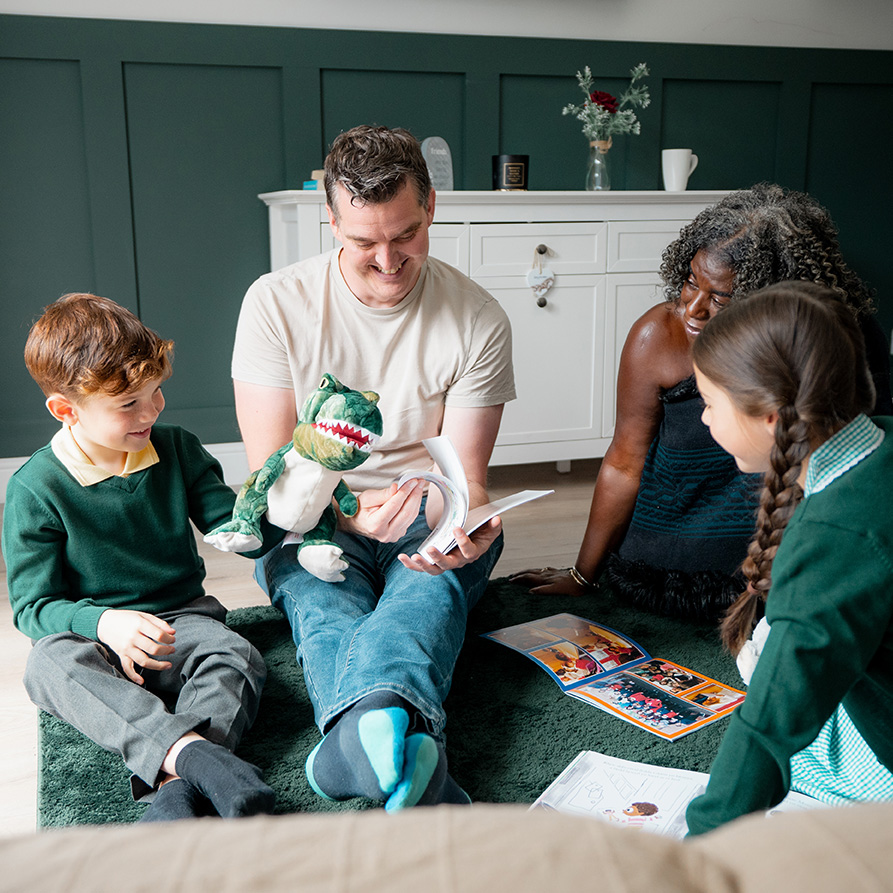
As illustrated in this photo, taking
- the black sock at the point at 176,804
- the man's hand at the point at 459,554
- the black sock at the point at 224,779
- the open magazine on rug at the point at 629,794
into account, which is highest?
the man's hand at the point at 459,554

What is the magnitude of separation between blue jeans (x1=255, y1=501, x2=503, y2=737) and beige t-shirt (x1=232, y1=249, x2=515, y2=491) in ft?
0.55

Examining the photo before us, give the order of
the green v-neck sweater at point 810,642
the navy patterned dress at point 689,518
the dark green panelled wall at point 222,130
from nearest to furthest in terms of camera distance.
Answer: the green v-neck sweater at point 810,642 < the navy patterned dress at point 689,518 < the dark green panelled wall at point 222,130

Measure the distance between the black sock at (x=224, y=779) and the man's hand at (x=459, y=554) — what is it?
14.8 inches

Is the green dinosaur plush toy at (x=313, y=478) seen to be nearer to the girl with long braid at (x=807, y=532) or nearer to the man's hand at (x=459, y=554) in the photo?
the man's hand at (x=459, y=554)

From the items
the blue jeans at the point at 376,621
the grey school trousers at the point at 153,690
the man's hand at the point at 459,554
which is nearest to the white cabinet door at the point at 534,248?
the blue jeans at the point at 376,621

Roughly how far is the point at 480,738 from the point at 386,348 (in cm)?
71

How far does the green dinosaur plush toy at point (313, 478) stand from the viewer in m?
1.30

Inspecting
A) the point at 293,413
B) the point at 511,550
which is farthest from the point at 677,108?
the point at 293,413

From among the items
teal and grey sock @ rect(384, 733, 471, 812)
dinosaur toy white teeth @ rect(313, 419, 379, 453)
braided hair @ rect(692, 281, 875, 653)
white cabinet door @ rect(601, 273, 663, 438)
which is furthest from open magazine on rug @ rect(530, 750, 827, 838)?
white cabinet door @ rect(601, 273, 663, 438)

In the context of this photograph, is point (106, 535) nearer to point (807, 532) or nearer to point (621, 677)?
point (621, 677)

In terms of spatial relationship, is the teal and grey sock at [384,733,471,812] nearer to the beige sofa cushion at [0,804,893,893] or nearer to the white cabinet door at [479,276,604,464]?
the beige sofa cushion at [0,804,893,893]

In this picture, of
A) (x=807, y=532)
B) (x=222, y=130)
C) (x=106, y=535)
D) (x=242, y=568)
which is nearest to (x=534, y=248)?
(x=222, y=130)

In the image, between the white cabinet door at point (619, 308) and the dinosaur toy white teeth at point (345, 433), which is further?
the white cabinet door at point (619, 308)

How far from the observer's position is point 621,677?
5.08 feet
